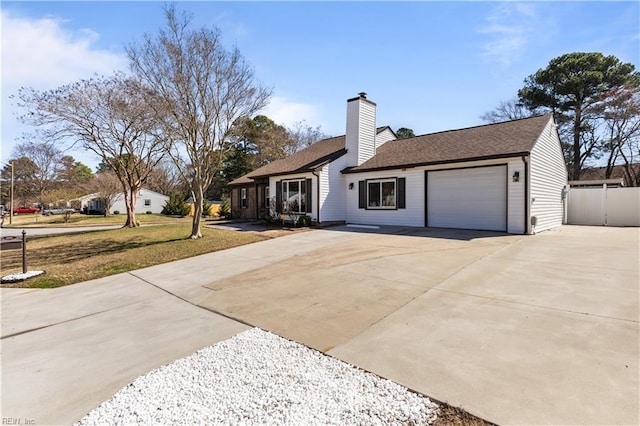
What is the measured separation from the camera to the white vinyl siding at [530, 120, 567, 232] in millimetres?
10984

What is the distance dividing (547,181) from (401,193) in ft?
18.4

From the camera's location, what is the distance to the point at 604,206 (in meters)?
14.7

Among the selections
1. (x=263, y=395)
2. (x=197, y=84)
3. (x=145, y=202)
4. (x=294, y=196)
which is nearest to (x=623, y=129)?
(x=294, y=196)

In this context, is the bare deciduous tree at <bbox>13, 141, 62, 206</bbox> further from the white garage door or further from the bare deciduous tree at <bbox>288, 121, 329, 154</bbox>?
the white garage door

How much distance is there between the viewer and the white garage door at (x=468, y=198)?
11078 mm

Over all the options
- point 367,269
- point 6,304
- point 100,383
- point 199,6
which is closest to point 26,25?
point 199,6

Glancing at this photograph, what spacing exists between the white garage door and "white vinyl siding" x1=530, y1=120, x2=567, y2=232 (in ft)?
3.16

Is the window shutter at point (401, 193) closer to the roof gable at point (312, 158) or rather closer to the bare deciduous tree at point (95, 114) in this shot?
the roof gable at point (312, 158)

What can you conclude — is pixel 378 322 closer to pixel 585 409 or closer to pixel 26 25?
pixel 585 409

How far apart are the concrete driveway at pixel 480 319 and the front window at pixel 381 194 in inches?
243

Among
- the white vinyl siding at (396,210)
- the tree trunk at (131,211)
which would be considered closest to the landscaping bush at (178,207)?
the tree trunk at (131,211)

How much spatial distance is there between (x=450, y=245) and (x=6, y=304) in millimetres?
10001

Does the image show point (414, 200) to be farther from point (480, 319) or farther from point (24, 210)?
point (24, 210)

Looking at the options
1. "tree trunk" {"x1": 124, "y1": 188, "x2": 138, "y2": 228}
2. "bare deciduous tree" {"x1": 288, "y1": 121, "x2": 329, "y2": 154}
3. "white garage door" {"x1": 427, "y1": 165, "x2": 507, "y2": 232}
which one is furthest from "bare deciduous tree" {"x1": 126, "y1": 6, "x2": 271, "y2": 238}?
"bare deciduous tree" {"x1": 288, "y1": 121, "x2": 329, "y2": 154}
